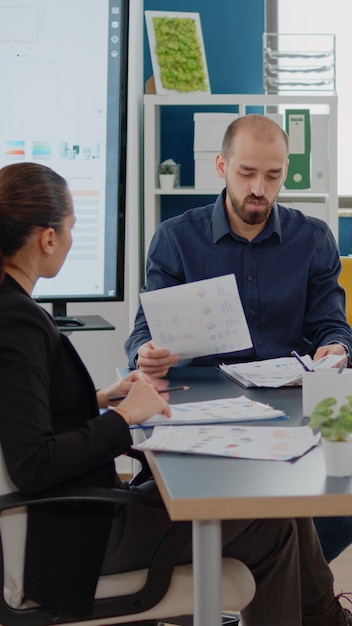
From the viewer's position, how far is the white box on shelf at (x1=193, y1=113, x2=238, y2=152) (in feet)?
11.7

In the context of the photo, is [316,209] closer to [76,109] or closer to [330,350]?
[76,109]

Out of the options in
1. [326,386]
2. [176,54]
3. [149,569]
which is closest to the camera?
[149,569]

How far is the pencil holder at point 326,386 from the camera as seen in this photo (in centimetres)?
136

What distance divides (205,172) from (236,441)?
8.29ft

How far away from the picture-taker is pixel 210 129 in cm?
359

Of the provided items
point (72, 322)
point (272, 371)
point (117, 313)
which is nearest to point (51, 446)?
point (272, 371)

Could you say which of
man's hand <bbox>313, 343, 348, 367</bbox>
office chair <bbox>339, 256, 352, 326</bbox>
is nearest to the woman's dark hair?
man's hand <bbox>313, 343, 348, 367</bbox>

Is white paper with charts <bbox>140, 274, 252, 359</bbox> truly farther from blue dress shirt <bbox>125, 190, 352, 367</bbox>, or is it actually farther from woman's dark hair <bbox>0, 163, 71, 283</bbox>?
woman's dark hair <bbox>0, 163, 71, 283</bbox>

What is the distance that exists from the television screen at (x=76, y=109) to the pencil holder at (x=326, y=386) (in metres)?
1.32

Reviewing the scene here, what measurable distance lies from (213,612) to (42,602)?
0.29 m

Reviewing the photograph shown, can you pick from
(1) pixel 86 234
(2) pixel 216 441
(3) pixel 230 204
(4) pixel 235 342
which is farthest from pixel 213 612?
(1) pixel 86 234

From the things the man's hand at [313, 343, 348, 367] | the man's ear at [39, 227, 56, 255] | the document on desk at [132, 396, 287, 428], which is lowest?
the document on desk at [132, 396, 287, 428]

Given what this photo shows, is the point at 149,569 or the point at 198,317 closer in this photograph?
the point at 149,569

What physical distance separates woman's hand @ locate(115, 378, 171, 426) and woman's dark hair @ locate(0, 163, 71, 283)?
280 millimetres
